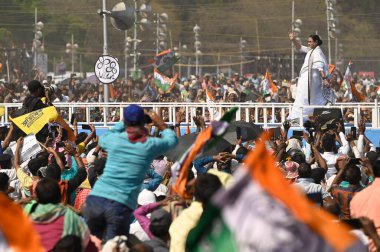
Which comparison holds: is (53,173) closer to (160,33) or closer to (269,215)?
(269,215)

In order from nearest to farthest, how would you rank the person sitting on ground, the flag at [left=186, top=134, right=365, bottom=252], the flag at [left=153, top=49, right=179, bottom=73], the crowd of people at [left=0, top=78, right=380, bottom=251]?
the flag at [left=186, top=134, right=365, bottom=252]
the crowd of people at [left=0, top=78, right=380, bottom=251]
the person sitting on ground
the flag at [left=153, top=49, right=179, bottom=73]

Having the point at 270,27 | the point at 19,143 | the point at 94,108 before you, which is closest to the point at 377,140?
the point at 94,108

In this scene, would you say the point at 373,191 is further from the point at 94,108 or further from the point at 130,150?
the point at 94,108

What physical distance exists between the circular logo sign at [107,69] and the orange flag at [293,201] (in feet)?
62.6

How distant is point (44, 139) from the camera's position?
562 inches

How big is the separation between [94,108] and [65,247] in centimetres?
1751

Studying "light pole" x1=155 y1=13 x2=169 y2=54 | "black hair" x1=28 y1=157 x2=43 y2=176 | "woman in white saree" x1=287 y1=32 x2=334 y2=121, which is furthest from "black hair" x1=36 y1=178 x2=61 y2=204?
"light pole" x1=155 y1=13 x2=169 y2=54

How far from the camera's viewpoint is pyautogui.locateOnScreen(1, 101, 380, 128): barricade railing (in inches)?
832

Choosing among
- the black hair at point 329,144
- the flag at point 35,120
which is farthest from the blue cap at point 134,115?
the flag at point 35,120

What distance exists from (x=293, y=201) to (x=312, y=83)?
15233 millimetres

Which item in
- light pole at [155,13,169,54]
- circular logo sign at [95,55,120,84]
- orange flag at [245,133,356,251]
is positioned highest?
light pole at [155,13,169,54]

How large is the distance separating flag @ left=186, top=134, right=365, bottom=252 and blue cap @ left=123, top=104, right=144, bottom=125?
2540 mm

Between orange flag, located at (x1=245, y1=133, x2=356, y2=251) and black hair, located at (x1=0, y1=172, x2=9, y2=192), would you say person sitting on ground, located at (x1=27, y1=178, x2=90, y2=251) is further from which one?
orange flag, located at (x1=245, y1=133, x2=356, y2=251)

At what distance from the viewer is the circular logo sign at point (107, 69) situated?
975 inches
